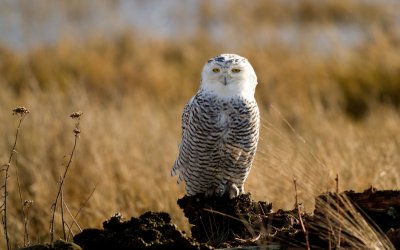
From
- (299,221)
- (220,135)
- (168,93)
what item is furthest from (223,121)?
(168,93)

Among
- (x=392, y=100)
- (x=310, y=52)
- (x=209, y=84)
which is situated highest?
(x=310, y=52)

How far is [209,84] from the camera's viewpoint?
16.8 feet

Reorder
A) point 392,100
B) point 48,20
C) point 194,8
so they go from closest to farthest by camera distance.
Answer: point 392,100 → point 48,20 → point 194,8

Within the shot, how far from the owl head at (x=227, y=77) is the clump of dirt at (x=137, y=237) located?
1.20 m

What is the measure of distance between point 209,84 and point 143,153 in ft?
11.1

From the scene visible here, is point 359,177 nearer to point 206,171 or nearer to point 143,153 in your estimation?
point 206,171

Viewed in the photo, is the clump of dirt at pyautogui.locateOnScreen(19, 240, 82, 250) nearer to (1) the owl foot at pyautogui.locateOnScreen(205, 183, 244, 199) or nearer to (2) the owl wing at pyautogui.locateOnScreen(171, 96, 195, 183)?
(2) the owl wing at pyautogui.locateOnScreen(171, 96, 195, 183)

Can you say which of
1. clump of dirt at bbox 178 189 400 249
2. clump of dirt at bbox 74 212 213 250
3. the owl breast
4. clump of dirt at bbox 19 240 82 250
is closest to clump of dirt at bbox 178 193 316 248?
clump of dirt at bbox 178 189 400 249

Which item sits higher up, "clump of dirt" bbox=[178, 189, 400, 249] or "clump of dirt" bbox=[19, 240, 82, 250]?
"clump of dirt" bbox=[178, 189, 400, 249]

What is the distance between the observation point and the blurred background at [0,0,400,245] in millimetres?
6625

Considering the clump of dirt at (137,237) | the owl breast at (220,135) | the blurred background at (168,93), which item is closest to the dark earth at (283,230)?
the clump of dirt at (137,237)

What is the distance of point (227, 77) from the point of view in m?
5.02

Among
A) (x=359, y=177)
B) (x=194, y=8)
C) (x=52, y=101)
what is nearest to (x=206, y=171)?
(x=359, y=177)

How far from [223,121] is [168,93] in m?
6.85
